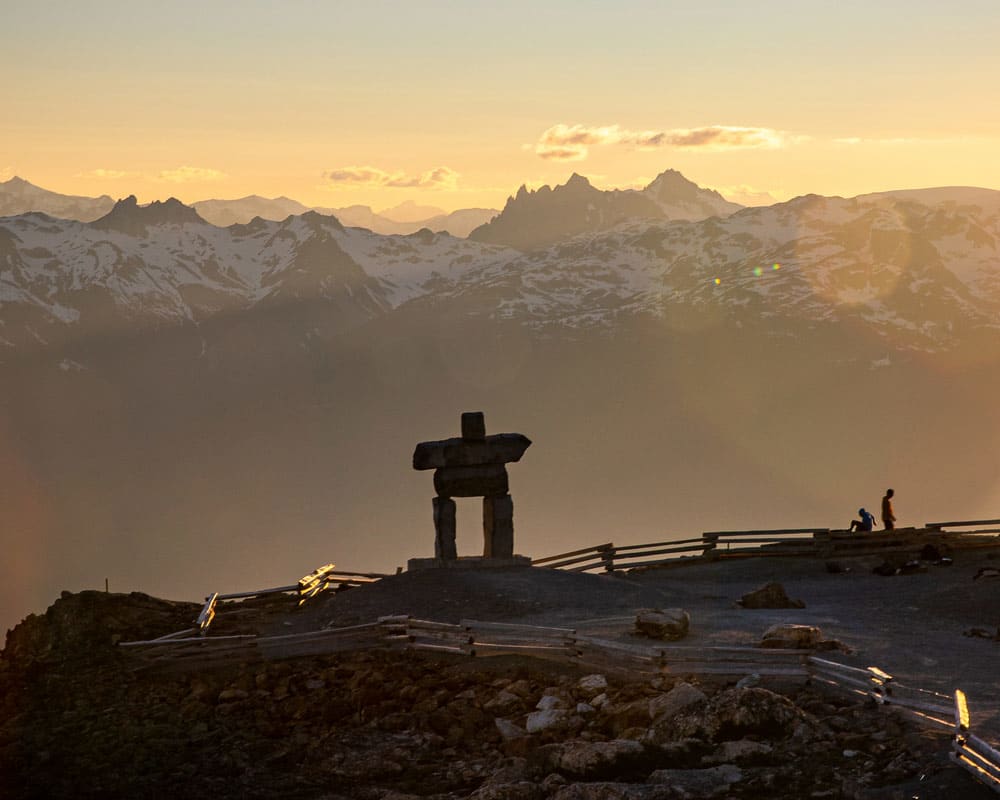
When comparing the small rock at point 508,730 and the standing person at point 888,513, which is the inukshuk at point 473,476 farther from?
the small rock at point 508,730

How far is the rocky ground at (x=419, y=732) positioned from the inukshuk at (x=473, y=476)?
961 cm

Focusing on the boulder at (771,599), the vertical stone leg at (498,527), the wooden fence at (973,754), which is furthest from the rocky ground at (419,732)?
the vertical stone leg at (498,527)

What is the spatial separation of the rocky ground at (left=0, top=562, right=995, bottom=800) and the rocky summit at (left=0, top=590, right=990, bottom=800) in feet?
0.13

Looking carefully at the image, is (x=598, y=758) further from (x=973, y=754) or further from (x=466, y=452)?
(x=466, y=452)

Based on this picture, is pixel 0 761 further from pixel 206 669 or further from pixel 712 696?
pixel 712 696

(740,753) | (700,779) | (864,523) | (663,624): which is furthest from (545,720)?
(864,523)

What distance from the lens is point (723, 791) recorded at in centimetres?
2067

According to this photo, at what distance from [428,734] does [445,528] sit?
15.4 meters

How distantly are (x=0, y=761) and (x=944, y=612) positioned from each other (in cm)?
2077

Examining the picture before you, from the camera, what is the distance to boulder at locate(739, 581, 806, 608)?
34.9 metres

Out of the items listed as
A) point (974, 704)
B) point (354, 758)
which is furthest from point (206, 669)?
point (974, 704)

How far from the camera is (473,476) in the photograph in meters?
40.8

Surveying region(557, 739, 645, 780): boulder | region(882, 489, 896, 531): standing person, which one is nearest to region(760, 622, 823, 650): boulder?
region(557, 739, 645, 780): boulder

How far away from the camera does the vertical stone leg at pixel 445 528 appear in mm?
40312
